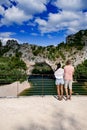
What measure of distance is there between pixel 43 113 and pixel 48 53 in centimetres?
4730

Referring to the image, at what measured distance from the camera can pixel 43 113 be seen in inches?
361

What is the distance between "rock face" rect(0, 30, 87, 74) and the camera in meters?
55.3

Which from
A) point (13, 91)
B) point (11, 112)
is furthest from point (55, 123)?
point (13, 91)

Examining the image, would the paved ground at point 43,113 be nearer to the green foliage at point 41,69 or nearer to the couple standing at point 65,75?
the couple standing at point 65,75

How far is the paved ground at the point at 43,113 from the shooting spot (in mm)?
8031

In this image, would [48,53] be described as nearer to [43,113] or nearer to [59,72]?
[59,72]

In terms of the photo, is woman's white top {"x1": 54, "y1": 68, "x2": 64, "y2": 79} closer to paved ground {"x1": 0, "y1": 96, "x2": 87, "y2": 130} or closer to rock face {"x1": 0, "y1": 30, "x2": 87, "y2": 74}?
paved ground {"x1": 0, "y1": 96, "x2": 87, "y2": 130}

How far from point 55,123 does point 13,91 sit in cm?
2563

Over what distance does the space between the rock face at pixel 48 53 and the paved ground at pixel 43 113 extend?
144 feet

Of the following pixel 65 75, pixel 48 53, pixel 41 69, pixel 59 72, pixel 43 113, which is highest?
pixel 48 53

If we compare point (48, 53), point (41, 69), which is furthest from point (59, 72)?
point (41, 69)

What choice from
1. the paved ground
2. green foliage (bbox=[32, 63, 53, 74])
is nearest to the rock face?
green foliage (bbox=[32, 63, 53, 74])

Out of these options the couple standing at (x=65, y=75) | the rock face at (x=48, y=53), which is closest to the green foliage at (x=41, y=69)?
the rock face at (x=48, y=53)

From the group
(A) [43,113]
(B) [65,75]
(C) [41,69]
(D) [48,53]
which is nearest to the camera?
(A) [43,113]
